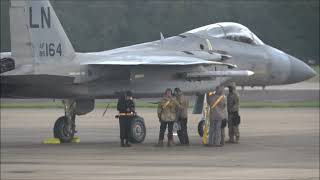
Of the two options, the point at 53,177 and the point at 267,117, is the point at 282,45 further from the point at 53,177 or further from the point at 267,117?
the point at 53,177

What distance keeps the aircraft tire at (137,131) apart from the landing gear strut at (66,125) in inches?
68.9

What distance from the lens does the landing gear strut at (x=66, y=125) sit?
2517cm

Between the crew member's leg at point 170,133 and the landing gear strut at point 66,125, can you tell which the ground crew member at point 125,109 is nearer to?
the crew member's leg at point 170,133

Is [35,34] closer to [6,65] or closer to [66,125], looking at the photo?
[6,65]

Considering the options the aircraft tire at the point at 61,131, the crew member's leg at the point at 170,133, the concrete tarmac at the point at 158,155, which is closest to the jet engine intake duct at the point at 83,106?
the aircraft tire at the point at 61,131

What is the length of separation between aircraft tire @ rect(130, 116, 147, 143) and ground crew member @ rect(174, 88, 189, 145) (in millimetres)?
953

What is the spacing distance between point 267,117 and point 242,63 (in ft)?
33.0

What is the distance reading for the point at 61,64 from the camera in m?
23.5

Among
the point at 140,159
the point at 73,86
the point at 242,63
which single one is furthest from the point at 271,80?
the point at 140,159

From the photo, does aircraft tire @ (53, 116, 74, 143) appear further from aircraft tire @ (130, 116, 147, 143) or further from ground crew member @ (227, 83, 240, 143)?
ground crew member @ (227, 83, 240, 143)

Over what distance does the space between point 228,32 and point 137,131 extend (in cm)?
487

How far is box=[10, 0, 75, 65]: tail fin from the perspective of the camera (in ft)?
75.3

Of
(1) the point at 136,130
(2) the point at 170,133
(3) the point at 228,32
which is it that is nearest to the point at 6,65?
(1) the point at 136,130

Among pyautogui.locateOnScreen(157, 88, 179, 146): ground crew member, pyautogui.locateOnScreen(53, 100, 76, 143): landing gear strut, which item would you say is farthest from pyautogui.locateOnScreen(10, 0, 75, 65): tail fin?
pyautogui.locateOnScreen(157, 88, 179, 146): ground crew member
